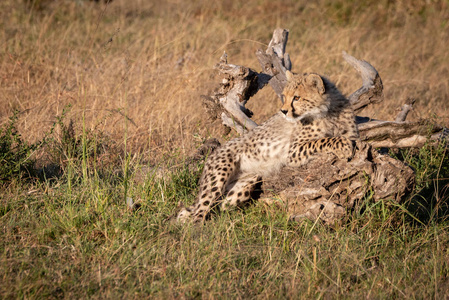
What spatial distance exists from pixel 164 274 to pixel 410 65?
686 cm

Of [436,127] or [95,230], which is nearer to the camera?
[95,230]

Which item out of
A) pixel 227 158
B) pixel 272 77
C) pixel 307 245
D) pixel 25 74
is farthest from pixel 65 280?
pixel 25 74

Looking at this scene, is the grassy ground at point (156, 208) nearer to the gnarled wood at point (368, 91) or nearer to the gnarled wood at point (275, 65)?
the gnarled wood at point (368, 91)

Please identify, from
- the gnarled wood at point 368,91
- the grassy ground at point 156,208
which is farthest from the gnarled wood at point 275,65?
the grassy ground at point 156,208

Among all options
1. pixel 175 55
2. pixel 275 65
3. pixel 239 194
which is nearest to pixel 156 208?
pixel 239 194

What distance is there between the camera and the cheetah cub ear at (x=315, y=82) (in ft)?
13.2

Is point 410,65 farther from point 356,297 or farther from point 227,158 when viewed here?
point 356,297

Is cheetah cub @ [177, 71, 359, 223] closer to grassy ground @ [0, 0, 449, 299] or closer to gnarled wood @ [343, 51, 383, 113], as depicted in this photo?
grassy ground @ [0, 0, 449, 299]

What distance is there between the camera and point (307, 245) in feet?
10.3

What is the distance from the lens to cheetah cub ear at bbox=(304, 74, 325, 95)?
4.02m

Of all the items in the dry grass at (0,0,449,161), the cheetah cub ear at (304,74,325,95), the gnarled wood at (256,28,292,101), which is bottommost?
the dry grass at (0,0,449,161)

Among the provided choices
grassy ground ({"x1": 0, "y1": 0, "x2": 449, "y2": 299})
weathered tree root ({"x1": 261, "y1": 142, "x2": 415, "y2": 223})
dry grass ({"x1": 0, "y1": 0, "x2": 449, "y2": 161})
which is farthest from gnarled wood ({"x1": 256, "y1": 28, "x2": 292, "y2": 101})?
weathered tree root ({"x1": 261, "y1": 142, "x2": 415, "y2": 223})

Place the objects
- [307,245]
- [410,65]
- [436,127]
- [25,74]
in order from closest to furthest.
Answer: [307,245] → [436,127] → [25,74] → [410,65]

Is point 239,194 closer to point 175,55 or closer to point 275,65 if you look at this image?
point 275,65
